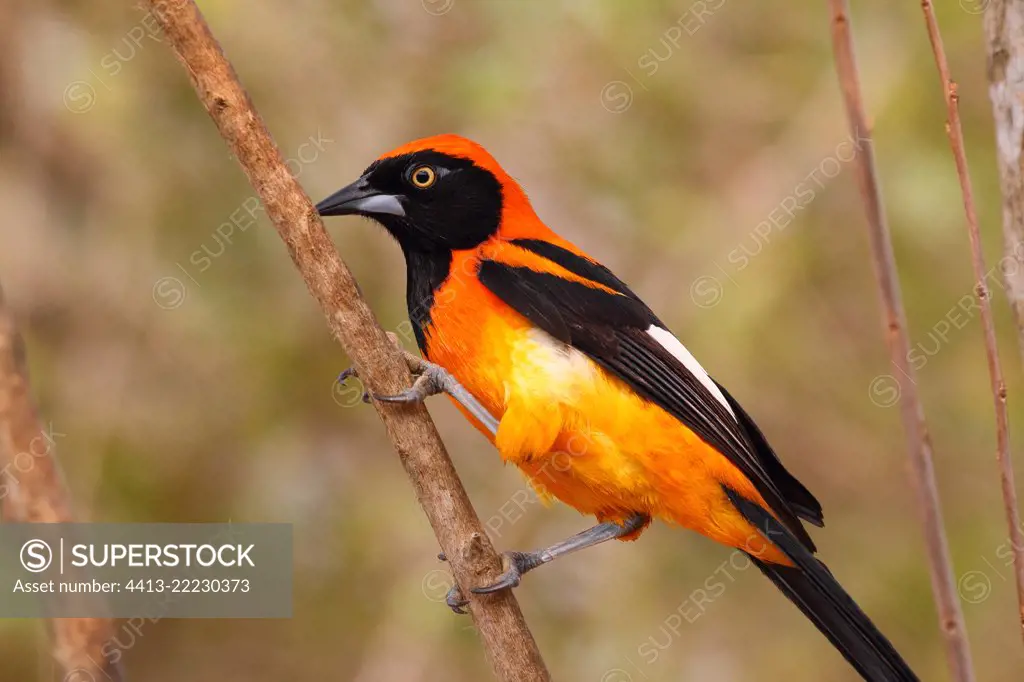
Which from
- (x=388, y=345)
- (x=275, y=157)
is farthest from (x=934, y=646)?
(x=275, y=157)

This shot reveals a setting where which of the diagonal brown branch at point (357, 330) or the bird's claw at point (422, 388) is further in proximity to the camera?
the bird's claw at point (422, 388)

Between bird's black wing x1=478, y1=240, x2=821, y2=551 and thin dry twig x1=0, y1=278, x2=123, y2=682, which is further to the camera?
bird's black wing x1=478, y1=240, x2=821, y2=551

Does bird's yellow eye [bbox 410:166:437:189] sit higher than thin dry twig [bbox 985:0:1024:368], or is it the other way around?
bird's yellow eye [bbox 410:166:437:189]

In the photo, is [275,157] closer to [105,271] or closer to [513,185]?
[513,185]

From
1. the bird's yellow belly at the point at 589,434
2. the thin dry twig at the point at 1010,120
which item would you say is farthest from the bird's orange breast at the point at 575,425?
the thin dry twig at the point at 1010,120

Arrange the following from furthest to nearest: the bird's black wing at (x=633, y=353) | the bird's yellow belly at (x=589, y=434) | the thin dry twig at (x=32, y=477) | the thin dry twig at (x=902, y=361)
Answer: the bird's black wing at (x=633, y=353) → the bird's yellow belly at (x=589, y=434) → the thin dry twig at (x=32, y=477) → the thin dry twig at (x=902, y=361)

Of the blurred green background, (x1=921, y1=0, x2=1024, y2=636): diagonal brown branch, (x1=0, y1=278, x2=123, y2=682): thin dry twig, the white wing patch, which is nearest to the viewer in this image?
(x1=921, y1=0, x2=1024, y2=636): diagonal brown branch

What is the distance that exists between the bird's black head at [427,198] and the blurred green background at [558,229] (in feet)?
4.95

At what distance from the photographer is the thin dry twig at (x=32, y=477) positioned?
7.07ft

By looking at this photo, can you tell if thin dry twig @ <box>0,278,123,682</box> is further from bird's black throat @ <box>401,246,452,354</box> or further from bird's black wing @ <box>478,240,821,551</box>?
bird's black wing @ <box>478,240,821,551</box>

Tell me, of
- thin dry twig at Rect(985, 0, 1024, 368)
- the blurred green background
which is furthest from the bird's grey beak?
thin dry twig at Rect(985, 0, 1024, 368)

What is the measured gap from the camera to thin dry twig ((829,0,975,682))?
1701 mm

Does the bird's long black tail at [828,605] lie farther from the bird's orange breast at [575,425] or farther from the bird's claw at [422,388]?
the bird's claw at [422,388]

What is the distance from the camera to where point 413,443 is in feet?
9.21
